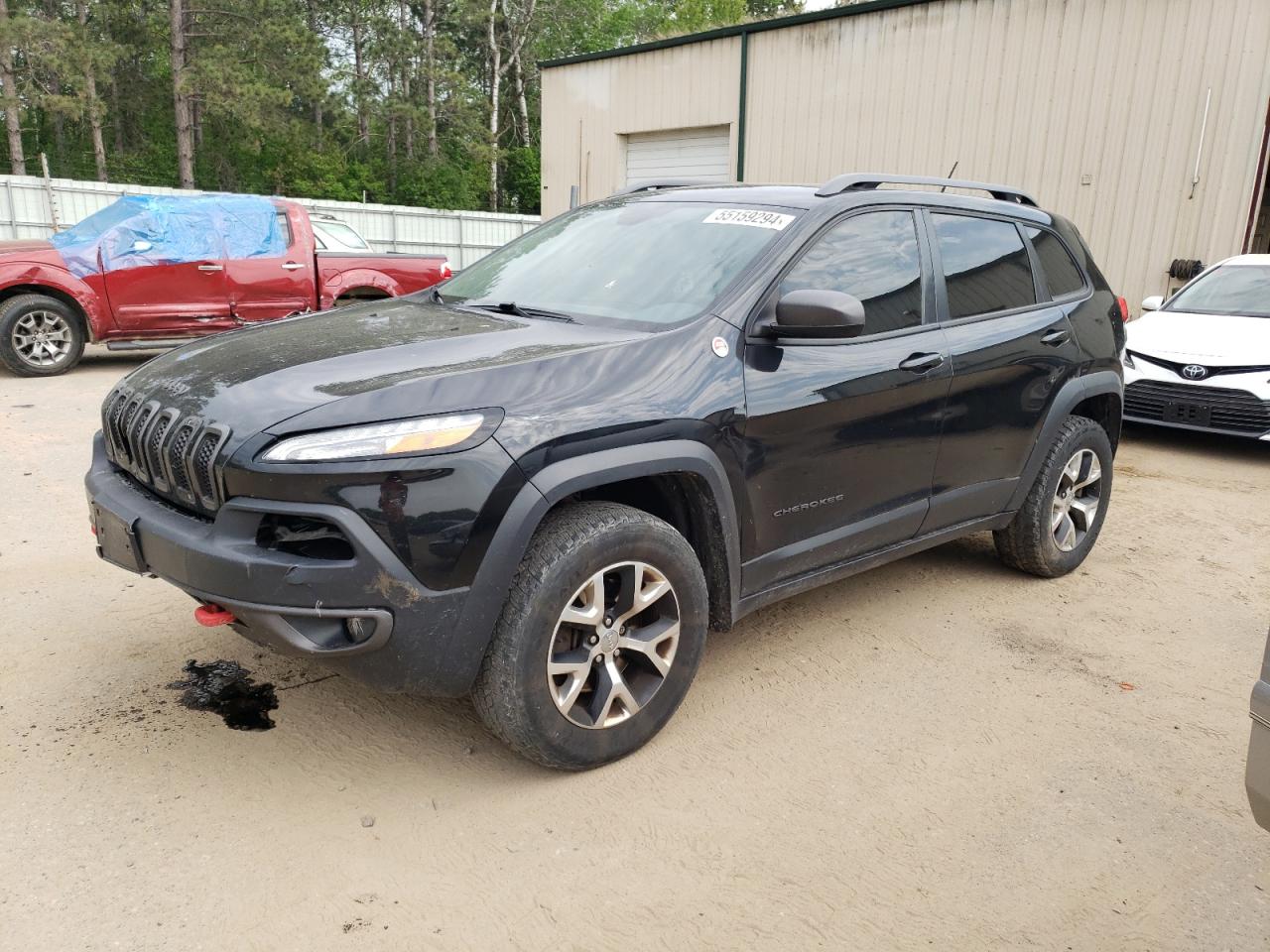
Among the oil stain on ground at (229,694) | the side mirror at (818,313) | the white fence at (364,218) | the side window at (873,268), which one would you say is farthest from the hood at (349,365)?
the white fence at (364,218)

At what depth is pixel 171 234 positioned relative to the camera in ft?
31.1

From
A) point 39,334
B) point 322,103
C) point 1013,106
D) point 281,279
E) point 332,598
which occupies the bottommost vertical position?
point 39,334

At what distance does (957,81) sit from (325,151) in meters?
28.8

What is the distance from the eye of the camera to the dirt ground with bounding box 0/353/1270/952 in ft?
7.54

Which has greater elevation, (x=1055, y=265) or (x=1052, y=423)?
(x=1055, y=265)

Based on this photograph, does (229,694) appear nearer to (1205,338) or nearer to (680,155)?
(1205,338)

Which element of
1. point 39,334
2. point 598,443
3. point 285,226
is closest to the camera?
point 598,443

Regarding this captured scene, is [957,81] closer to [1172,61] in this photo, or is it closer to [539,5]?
[1172,61]

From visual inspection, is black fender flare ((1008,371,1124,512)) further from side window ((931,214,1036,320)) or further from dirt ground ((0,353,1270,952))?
dirt ground ((0,353,1270,952))

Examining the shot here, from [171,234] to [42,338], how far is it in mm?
1537

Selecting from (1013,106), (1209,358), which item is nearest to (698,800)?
(1209,358)

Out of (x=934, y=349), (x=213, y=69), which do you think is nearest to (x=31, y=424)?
(x=934, y=349)

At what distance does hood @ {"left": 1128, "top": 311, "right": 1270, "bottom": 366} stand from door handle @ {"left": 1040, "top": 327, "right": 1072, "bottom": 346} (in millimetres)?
4099

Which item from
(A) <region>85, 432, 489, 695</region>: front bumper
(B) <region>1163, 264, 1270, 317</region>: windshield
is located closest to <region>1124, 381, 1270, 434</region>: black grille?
(B) <region>1163, 264, 1270, 317</region>: windshield
